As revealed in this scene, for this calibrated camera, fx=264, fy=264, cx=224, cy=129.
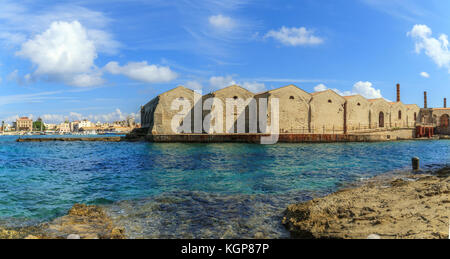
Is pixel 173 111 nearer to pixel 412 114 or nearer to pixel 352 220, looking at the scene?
pixel 352 220

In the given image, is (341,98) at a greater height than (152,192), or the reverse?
(341,98)

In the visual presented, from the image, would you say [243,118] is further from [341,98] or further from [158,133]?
[341,98]

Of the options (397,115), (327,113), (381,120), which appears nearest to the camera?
(327,113)

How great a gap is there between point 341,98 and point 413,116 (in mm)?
24805

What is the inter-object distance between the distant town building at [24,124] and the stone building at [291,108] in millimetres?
138294

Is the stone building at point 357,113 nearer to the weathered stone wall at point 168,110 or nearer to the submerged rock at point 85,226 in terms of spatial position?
the weathered stone wall at point 168,110

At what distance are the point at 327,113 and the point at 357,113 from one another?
257 inches

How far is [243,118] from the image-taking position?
38188 mm

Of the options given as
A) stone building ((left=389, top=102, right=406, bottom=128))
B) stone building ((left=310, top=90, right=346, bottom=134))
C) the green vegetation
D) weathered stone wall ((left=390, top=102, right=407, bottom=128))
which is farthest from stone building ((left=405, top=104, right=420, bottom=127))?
the green vegetation

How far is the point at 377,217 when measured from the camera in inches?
177

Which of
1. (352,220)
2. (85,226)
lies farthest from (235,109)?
(352,220)

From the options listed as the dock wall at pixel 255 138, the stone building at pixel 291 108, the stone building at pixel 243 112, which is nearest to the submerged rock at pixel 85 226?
the dock wall at pixel 255 138

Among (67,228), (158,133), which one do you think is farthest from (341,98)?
(67,228)

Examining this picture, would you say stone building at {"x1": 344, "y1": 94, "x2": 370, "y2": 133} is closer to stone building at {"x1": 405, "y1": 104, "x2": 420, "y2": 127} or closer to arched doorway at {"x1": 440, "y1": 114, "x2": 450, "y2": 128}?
stone building at {"x1": 405, "y1": 104, "x2": 420, "y2": 127}
